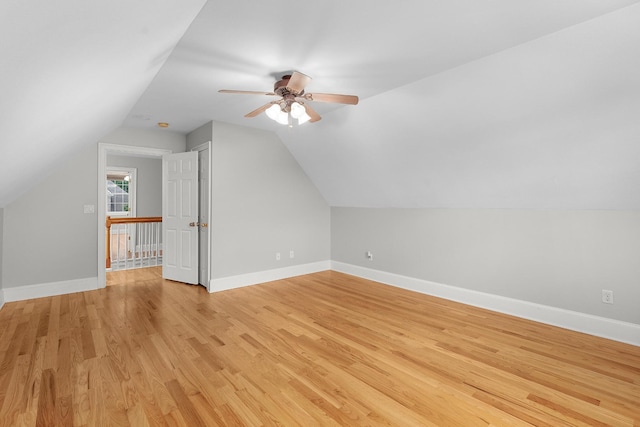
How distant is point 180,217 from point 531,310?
4968 millimetres

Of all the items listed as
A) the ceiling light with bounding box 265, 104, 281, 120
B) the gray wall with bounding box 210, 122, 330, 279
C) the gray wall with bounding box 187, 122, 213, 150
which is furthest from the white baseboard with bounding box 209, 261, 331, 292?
the ceiling light with bounding box 265, 104, 281, 120

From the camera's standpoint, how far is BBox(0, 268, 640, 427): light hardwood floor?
1.83 meters

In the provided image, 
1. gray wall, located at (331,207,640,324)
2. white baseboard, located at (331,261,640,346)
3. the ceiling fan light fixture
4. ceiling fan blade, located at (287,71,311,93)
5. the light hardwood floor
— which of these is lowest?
the light hardwood floor

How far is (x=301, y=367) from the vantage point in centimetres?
236

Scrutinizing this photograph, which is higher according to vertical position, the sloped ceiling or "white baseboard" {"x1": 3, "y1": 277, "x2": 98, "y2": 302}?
the sloped ceiling

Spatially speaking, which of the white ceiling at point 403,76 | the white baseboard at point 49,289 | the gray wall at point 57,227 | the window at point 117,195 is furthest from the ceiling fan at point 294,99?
the window at point 117,195

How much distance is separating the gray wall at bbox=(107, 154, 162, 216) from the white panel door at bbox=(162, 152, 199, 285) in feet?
11.3

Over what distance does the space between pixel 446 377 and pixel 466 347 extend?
0.60 m

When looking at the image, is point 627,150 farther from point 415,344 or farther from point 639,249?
point 415,344

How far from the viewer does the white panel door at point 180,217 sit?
468 cm

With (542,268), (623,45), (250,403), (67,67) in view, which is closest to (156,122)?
(67,67)

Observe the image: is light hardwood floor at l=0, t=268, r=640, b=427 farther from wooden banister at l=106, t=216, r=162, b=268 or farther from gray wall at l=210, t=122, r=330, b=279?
wooden banister at l=106, t=216, r=162, b=268

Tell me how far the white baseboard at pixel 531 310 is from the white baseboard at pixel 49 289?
4.46m

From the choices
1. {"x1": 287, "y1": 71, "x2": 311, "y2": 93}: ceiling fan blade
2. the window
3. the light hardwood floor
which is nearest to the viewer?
the light hardwood floor
